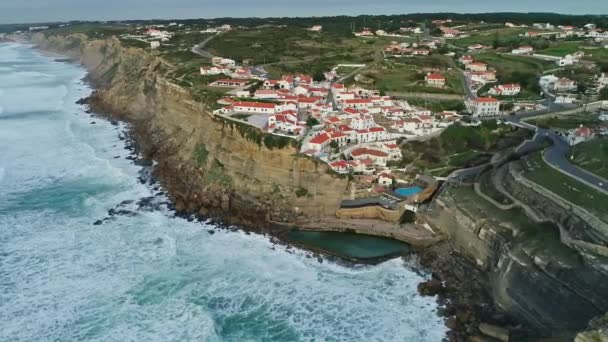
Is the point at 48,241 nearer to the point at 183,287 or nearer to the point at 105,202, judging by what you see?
the point at 105,202

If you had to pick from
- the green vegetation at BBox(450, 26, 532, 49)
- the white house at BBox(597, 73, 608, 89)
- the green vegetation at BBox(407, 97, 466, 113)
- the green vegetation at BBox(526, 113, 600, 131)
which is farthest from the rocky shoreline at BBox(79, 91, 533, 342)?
the green vegetation at BBox(450, 26, 532, 49)

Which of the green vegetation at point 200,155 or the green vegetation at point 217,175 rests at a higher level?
the green vegetation at point 200,155

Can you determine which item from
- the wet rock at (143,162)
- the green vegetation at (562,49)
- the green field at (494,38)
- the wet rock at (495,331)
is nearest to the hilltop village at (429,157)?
the wet rock at (495,331)

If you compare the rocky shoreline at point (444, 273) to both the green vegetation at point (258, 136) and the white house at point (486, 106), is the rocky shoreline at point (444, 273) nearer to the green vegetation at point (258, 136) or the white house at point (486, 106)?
the green vegetation at point (258, 136)

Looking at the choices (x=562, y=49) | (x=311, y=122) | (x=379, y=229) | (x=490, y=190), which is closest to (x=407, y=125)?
(x=311, y=122)

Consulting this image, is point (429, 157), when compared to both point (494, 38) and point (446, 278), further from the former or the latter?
point (494, 38)

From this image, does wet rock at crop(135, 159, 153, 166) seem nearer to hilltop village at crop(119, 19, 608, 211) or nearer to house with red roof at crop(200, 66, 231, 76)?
hilltop village at crop(119, 19, 608, 211)

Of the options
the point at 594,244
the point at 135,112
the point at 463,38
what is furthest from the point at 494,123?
the point at 463,38
